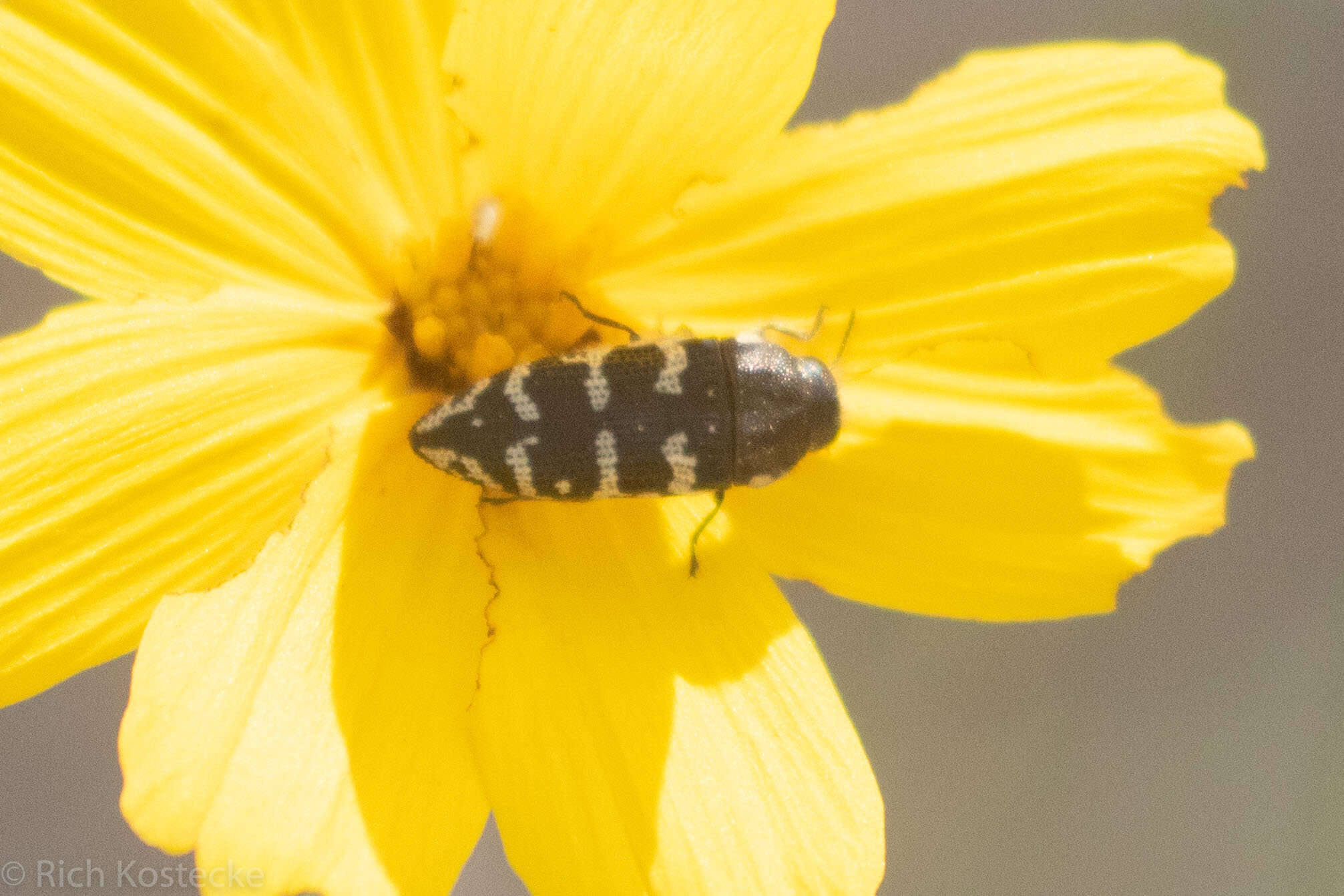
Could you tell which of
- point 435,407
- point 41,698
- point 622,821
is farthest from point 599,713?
point 41,698

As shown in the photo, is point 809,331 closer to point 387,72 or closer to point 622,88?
point 622,88

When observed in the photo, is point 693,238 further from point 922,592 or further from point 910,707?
point 910,707

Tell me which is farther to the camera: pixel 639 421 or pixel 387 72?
pixel 639 421

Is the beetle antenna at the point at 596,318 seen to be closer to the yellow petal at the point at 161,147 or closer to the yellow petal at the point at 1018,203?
the yellow petal at the point at 1018,203

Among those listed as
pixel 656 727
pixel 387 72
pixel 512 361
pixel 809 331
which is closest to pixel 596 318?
pixel 512 361

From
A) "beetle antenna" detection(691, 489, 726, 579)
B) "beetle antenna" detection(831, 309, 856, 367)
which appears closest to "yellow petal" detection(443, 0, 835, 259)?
"beetle antenna" detection(831, 309, 856, 367)
